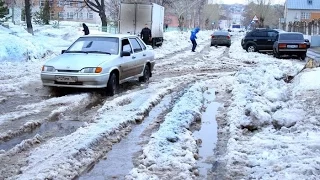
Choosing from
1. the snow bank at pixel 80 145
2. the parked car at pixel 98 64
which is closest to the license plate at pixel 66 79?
the parked car at pixel 98 64

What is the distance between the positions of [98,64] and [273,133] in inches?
195

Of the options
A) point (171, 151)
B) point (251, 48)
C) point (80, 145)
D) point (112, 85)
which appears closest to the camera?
point (171, 151)

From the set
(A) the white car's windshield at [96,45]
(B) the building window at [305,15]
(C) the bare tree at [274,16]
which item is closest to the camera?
(A) the white car's windshield at [96,45]

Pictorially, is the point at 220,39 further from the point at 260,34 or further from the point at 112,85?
the point at 112,85

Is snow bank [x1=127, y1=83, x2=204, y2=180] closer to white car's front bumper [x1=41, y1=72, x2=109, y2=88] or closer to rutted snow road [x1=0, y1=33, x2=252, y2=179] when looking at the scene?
rutted snow road [x1=0, y1=33, x2=252, y2=179]

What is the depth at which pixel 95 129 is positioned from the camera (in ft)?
22.6

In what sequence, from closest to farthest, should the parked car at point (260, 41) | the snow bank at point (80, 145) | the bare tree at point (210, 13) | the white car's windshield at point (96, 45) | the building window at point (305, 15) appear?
the snow bank at point (80, 145) → the white car's windshield at point (96, 45) → the parked car at point (260, 41) → the building window at point (305, 15) → the bare tree at point (210, 13)

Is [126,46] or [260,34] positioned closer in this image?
[126,46]

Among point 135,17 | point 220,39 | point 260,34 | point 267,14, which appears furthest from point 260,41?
point 267,14

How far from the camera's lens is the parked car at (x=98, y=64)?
10.2 meters

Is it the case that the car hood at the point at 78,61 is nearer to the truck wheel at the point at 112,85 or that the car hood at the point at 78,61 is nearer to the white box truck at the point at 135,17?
the truck wheel at the point at 112,85

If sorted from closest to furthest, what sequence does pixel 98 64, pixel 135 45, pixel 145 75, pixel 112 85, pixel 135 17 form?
pixel 98 64 → pixel 112 85 → pixel 135 45 → pixel 145 75 → pixel 135 17

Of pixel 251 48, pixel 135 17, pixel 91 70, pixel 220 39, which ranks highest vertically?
pixel 135 17

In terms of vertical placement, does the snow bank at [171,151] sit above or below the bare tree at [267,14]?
below
